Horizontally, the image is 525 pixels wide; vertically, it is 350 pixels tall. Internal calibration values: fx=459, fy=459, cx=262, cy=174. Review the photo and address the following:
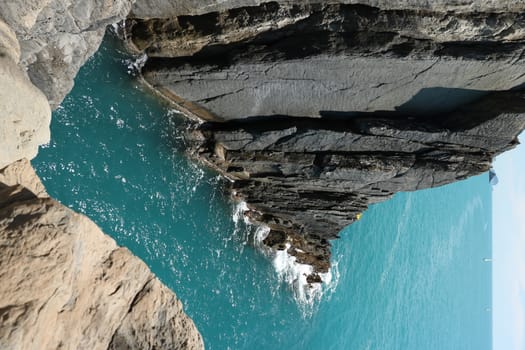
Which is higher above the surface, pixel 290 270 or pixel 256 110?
pixel 256 110

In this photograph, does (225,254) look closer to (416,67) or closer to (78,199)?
(78,199)

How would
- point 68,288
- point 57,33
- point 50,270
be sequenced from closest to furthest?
point 50,270 < point 68,288 < point 57,33

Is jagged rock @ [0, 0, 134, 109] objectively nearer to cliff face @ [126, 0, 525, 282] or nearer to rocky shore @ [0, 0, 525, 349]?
rocky shore @ [0, 0, 525, 349]

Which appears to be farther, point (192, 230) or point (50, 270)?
point (192, 230)

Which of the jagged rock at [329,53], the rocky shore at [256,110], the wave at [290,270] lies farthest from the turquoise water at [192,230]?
the jagged rock at [329,53]

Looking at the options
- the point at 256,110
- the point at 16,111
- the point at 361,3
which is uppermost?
the point at 361,3

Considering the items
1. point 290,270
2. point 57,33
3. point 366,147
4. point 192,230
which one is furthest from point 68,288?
point 290,270

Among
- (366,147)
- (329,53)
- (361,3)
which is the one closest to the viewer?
(361,3)

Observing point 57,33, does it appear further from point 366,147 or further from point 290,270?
point 290,270
